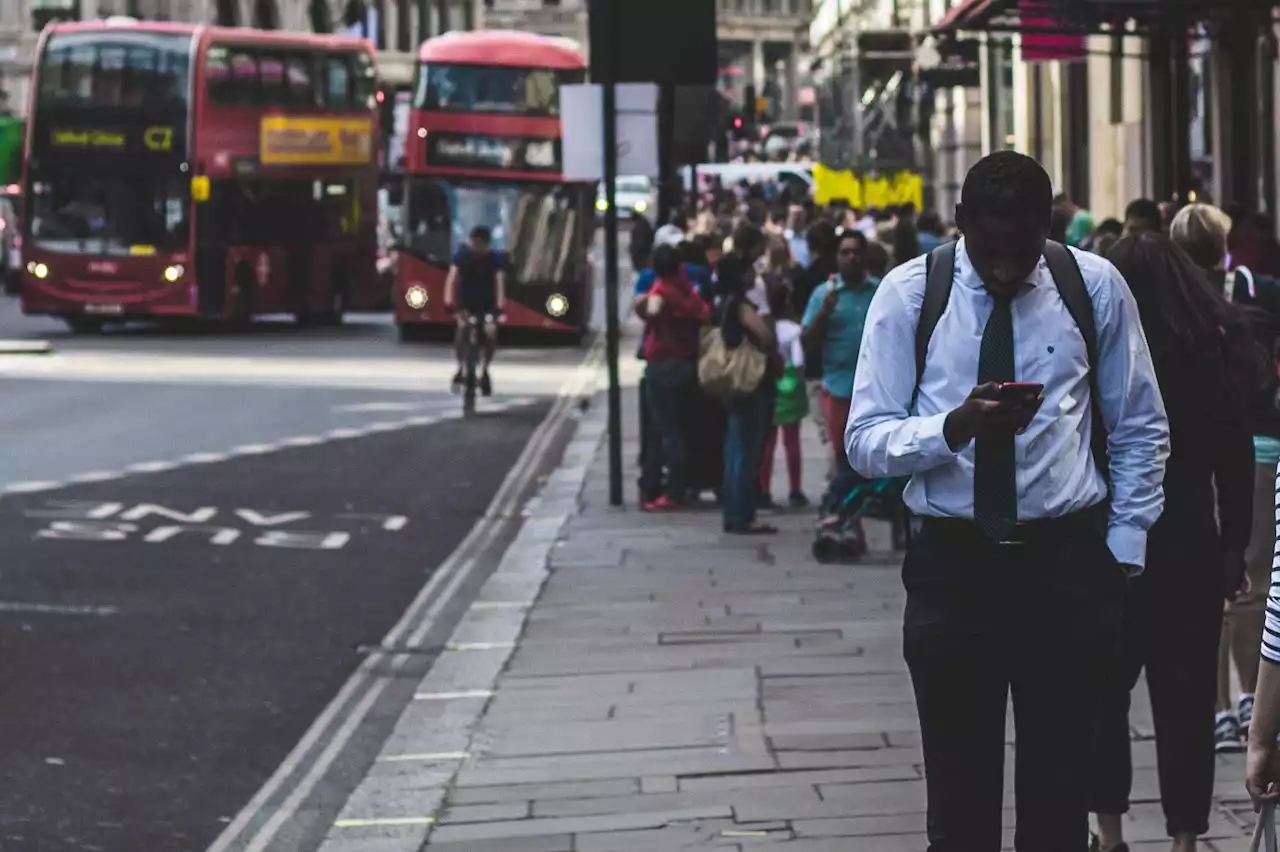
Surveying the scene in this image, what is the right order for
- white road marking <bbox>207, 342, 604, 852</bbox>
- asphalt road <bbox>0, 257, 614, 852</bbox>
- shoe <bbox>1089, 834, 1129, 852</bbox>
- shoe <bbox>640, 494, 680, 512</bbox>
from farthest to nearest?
shoe <bbox>640, 494, 680, 512</bbox>, asphalt road <bbox>0, 257, 614, 852</bbox>, white road marking <bbox>207, 342, 604, 852</bbox>, shoe <bbox>1089, 834, 1129, 852</bbox>

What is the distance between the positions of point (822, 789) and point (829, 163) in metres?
31.3

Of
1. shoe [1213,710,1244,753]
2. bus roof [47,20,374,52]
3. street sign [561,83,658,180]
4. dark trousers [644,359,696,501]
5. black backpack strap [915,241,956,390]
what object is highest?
bus roof [47,20,374,52]

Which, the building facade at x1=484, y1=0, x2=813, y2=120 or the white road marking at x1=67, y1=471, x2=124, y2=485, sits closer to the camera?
the white road marking at x1=67, y1=471, x2=124, y2=485

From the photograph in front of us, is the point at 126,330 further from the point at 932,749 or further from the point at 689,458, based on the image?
the point at 932,749

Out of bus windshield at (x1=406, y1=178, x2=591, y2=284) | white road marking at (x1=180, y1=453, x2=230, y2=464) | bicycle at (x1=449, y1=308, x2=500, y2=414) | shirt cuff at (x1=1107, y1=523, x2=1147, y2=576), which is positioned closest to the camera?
shirt cuff at (x1=1107, y1=523, x2=1147, y2=576)

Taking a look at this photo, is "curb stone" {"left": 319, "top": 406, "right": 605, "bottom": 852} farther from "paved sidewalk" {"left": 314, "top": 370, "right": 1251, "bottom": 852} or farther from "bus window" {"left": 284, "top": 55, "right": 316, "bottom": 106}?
"bus window" {"left": 284, "top": 55, "right": 316, "bottom": 106}

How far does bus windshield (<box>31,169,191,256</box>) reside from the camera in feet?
110

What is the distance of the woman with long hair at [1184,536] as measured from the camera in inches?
234

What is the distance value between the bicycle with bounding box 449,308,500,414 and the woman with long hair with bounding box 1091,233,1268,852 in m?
16.6

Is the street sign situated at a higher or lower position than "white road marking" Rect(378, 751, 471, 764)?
higher

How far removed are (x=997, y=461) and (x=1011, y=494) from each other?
0.19 ft

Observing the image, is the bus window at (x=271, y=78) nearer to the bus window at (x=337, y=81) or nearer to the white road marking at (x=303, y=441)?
the bus window at (x=337, y=81)

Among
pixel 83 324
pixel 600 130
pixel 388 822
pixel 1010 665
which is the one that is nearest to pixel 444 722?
pixel 388 822

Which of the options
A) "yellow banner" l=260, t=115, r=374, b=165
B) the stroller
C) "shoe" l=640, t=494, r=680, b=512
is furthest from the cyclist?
the stroller
